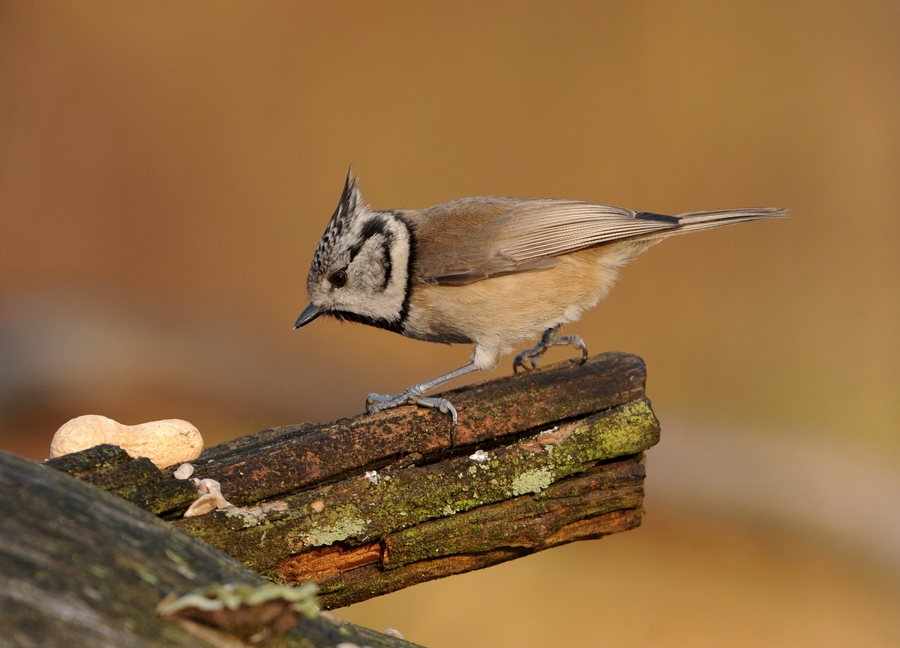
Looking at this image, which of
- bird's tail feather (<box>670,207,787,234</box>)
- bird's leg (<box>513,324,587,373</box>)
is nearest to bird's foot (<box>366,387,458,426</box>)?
bird's leg (<box>513,324,587,373</box>)

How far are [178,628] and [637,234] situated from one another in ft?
7.32

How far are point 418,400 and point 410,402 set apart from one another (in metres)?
0.09

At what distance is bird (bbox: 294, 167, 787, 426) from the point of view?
2.79 meters

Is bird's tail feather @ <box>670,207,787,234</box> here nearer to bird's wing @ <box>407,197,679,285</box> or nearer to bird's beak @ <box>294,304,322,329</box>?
bird's wing @ <box>407,197,679,285</box>

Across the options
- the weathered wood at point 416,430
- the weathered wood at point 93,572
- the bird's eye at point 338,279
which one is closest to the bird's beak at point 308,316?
the bird's eye at point 338,279

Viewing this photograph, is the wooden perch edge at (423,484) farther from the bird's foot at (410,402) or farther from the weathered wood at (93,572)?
the weathered wood at (93,572)

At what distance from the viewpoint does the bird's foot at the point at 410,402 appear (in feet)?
7.00

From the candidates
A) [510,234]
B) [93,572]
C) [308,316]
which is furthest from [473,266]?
[93,572]

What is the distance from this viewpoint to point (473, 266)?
2.79m

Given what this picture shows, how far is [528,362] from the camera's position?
3076 millimetres

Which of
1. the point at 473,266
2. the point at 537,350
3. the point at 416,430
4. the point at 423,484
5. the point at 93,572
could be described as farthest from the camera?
the point at 537,350

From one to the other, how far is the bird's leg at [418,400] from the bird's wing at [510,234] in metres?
0.36

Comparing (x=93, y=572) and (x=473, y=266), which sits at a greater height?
(x=473, y=266)

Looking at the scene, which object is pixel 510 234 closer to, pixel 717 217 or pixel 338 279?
pixel 338 279
